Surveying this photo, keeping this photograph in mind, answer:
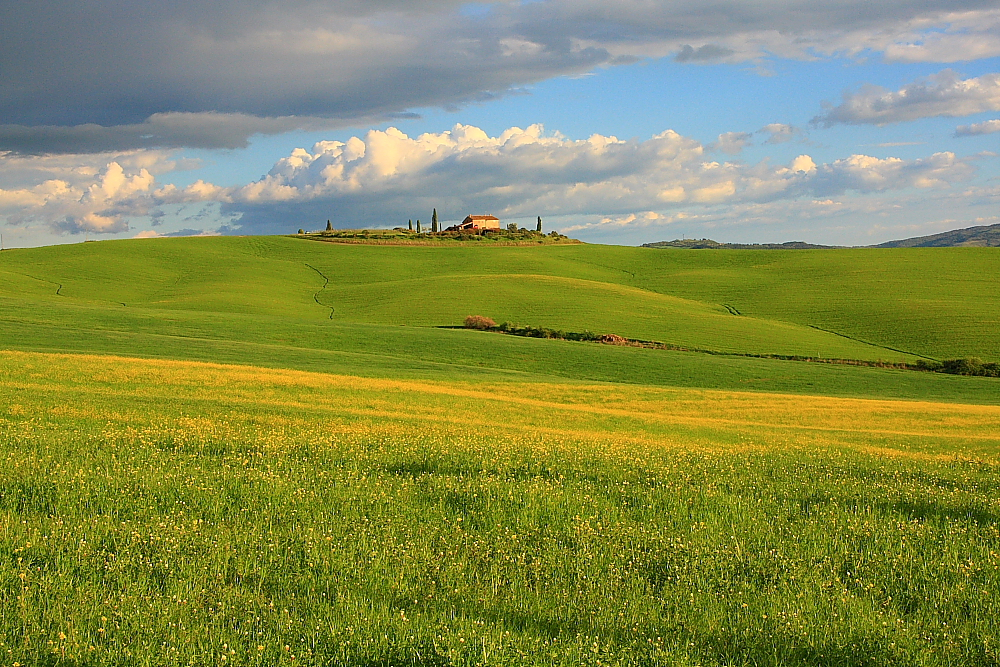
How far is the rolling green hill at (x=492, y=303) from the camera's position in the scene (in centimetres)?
4491

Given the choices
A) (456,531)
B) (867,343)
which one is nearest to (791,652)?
(456,531)

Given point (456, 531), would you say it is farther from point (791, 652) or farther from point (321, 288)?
point (321, 288)

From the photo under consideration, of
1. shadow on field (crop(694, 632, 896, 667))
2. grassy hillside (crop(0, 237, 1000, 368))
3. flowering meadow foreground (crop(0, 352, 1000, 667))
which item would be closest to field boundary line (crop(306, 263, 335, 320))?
grassy hillside (crop(0, 237, 1000, 368))

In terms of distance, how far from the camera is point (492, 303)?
7031 cm

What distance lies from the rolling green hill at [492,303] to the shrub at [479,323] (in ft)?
6.75

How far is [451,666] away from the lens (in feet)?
17.2

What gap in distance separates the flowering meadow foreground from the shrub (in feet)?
149

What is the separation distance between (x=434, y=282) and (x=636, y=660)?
7943cm

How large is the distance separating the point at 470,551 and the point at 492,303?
2487 inches

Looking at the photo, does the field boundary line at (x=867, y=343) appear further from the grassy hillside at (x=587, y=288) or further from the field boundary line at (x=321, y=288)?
the field boundary line at (x=321, y=288)

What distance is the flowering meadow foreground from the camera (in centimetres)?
564

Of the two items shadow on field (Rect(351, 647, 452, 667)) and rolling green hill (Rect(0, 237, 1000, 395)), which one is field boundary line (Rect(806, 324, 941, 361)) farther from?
shadow on field (Rect(351, 647, 452, 667))

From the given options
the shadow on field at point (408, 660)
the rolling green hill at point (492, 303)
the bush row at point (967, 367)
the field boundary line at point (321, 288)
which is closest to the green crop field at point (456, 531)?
the shadow on field at point (408, 660)

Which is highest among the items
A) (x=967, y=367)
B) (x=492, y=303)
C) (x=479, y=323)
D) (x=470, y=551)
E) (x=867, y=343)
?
(x=492, y=303)
